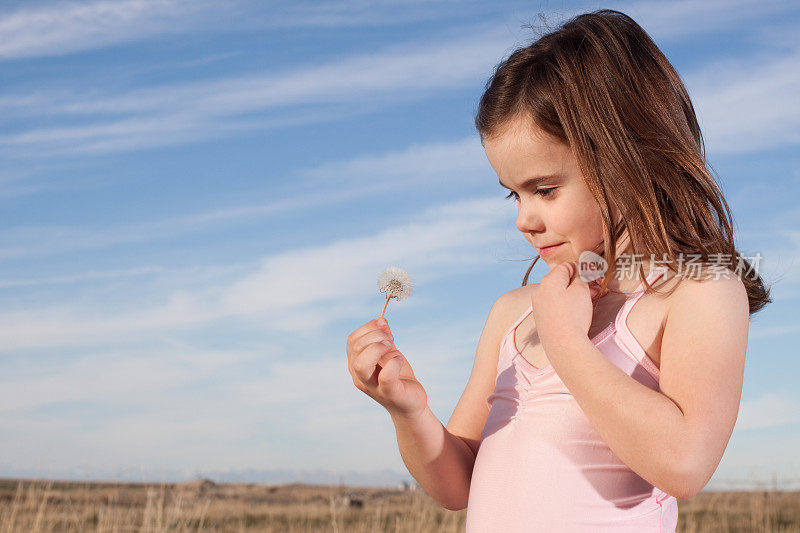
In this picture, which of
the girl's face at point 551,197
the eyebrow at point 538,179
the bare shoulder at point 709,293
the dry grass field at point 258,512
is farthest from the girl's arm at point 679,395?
the dry grass field at point 258,512

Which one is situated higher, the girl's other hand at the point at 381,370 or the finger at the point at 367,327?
the finger at the point at 367,327

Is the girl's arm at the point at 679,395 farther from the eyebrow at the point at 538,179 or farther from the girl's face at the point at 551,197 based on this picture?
the eyebrow at the point at 538,179

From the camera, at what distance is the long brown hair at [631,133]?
1.70 metres

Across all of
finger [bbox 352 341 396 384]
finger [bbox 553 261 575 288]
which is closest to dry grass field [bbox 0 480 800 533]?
finger [bbox 352 341 396 384]

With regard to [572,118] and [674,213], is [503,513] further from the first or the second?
[572,118]

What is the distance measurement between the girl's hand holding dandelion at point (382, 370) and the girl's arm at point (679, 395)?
0.38 m

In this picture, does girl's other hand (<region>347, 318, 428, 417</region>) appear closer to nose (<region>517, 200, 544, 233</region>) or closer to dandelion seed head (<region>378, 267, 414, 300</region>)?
dandelion seed head (<region>378, 267, 414, 300</region>)

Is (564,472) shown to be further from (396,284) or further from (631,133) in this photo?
(631,133)

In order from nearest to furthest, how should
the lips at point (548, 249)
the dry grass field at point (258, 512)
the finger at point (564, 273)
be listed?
the finger at point (564, 273)
the lips at point (548, 249)
the dry grass field at point (258, 512)

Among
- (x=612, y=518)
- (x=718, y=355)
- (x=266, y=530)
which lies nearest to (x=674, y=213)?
(x=718, y=355)

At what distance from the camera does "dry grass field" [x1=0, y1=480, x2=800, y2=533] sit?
4.80m

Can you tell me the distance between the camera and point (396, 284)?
197cm

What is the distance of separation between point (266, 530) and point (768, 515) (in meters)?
5.46

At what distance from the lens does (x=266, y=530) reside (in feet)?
27.4
